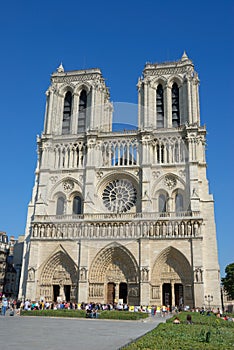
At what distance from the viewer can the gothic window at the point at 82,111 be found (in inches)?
1534

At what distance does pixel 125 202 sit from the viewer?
3500 cm

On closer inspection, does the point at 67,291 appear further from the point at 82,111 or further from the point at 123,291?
the point at 82,111

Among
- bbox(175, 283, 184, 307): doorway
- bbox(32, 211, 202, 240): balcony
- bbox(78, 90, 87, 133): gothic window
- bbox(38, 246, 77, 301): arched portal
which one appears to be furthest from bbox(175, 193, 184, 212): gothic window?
bbox(78, 90, 87, 133): gothic window

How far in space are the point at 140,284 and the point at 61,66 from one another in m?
25.9

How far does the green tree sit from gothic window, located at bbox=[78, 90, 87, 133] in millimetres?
22683

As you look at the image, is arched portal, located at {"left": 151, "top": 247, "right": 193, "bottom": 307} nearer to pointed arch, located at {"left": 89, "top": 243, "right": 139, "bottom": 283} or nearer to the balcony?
the balcony

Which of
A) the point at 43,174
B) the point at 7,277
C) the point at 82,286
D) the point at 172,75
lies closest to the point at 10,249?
the point at 7,277

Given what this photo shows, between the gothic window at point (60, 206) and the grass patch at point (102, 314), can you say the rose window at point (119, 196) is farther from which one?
the grass patch at point (102, 314)

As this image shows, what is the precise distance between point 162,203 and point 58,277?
11.3 metres

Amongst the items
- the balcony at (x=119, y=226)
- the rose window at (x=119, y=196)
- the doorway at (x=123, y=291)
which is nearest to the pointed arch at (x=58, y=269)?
the balcony at (x=119, y=226)

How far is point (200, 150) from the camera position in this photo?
115 feet

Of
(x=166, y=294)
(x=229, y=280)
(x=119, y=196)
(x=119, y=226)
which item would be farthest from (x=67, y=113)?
(x=229, y=280)

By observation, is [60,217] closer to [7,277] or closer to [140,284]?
[140,284]

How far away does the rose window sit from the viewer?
3481cm
